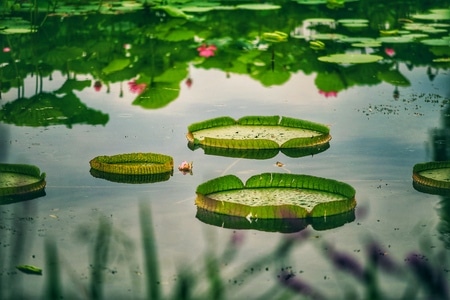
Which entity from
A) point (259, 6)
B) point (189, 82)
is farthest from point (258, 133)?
point (259, 6)

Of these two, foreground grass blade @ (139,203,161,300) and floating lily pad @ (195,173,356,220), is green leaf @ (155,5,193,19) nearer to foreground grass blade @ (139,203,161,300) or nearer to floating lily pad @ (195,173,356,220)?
floating lily pad @ (195,173,356,220)

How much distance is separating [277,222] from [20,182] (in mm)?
1107

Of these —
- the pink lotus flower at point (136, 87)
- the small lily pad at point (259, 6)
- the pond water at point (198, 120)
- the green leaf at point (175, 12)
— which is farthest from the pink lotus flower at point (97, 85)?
the small lily pad at point (259, 6)

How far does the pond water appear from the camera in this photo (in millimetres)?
3576

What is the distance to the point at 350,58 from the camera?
721 cm

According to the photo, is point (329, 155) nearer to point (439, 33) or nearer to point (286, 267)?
point (286, 267)

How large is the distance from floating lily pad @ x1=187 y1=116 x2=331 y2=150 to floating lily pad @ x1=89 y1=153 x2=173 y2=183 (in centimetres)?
42

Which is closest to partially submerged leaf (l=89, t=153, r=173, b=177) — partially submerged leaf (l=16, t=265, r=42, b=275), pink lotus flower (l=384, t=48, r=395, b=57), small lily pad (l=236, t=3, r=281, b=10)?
partially submerged leaf (l=16, t=265, r=42, b=275)

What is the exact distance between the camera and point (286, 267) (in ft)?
11.4

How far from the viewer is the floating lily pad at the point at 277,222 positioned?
3.89 meters

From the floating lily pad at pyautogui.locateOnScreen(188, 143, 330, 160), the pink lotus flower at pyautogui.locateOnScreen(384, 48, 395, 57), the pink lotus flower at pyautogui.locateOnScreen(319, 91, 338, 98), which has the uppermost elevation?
the pink lotus flower at pyautogui.locateOnScreen(384, 48, 395, 57)

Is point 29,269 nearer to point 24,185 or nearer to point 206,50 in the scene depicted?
point 24,185

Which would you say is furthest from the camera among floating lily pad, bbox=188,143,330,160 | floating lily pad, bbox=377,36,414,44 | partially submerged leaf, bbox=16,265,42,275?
floating lily pad, bbox=377,36,414,44

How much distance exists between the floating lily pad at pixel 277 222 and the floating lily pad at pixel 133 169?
23.0 inches
